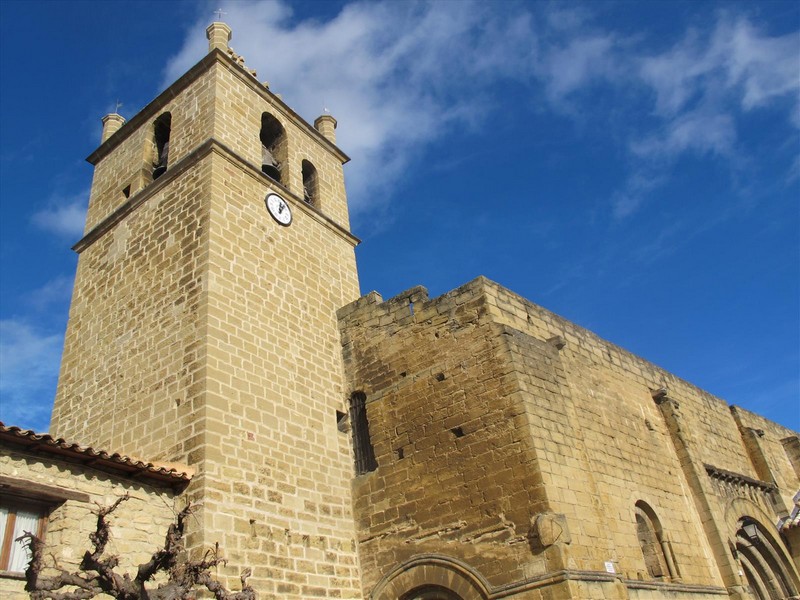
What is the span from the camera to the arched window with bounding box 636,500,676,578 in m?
10.3

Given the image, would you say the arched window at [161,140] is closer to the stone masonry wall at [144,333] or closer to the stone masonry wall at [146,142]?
the stone masonry wall at [146,142]

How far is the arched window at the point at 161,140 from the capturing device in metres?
12.5

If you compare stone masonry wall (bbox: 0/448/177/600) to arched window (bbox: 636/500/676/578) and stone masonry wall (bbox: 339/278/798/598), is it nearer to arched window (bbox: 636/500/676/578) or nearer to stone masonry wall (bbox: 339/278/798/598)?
stone masonry wall (bbox: 339/278/798/598)

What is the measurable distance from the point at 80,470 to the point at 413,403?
4444mm

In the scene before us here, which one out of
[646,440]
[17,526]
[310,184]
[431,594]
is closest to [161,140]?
[310,184]

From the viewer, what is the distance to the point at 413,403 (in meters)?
10.0

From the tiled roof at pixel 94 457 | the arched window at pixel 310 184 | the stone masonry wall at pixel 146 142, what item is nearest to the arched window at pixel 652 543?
the tiled roof at pixel 94 457

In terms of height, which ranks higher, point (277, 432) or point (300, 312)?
point (300, 312)

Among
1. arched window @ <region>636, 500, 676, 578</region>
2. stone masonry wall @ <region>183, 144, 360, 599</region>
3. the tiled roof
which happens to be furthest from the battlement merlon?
the tiled roof

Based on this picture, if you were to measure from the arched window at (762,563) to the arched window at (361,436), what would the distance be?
714 centimetres

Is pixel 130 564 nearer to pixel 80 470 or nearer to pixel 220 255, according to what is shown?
pixel 80 470

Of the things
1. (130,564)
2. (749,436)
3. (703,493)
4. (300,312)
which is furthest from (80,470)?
(749,436)

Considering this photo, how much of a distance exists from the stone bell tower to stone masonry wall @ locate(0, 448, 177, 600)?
45cm

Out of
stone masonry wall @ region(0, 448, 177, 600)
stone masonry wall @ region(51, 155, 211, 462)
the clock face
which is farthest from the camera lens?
the clock face
